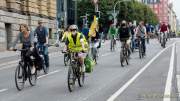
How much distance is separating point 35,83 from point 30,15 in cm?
3151

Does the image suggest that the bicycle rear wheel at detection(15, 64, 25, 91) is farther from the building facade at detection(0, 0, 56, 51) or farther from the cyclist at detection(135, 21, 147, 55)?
the building facade at detection(0, 0, 56, 51)

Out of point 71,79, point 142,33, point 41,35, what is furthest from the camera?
point 142,33

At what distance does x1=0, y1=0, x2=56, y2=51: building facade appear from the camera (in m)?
40.2

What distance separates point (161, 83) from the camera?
587 inches

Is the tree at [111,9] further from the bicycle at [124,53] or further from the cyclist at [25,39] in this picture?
the cyclist at [25,39]

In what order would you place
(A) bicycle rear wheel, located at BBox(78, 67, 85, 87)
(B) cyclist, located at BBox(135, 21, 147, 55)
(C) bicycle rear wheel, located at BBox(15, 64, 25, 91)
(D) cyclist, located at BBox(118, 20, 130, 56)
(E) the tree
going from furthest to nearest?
(E) the tree
(B) cyclist, located at BBox(135, 21, 147, 55)
(D) cyclist, located at BBox(118, 20, 130, 56)
(A) bicycle rear wheel, located at BBox(78, 67, 85, 87)
(C) bicycle rear wheel, located at BBox(15, 64, 25, 91)

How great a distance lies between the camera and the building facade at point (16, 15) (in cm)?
4022

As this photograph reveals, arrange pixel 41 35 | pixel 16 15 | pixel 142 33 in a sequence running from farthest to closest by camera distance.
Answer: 1. pixel 16 15
2. pixel 142 33
3. pixel 41 35

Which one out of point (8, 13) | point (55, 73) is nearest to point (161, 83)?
point (55, 73)

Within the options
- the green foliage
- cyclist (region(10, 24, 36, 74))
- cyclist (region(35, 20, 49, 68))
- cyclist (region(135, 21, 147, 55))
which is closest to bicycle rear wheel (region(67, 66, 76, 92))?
cyclist (region(10, 24, 36, 74))

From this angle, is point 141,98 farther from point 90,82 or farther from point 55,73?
point 55,73

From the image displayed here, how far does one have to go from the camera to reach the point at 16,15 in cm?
4303

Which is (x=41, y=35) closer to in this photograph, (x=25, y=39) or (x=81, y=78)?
(x=25, y=39)

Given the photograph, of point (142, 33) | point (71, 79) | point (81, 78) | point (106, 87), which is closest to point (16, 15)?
point (142, 33)
